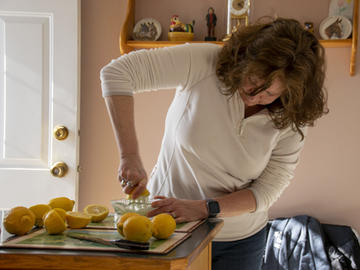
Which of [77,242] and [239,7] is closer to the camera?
[77,242]

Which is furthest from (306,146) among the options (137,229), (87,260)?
(87,260)

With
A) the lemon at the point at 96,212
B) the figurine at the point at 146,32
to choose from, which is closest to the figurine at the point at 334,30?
the figurine at the point at 146,32

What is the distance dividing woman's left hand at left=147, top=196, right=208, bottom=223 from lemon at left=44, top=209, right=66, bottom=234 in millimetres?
235

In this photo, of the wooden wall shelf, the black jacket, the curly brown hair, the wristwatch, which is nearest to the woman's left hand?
the wristwatch

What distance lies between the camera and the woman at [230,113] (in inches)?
44.9

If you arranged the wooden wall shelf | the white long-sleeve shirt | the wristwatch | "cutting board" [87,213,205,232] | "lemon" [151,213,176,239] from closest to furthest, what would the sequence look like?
1. "lemon" [151,213,176,239]
2. "cutting board" [87,213,205,232]
3. the wristwatch
4. the white long-sleeve shirt
5. the wooden wall shelf

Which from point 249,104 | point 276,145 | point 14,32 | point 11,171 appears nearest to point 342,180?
point 276,145

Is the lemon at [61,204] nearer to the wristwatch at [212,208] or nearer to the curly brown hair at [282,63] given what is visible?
the wristwatch at [212,208]

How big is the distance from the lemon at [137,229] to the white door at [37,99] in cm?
149

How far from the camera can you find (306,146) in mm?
2330

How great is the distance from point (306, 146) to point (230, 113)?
122cm

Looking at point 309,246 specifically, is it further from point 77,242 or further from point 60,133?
point 77,242

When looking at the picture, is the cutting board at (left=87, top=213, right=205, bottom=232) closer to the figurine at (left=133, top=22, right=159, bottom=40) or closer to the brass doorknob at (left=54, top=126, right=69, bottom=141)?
the brass doorknob at (left=54, top=126, right=69, bottom=141)

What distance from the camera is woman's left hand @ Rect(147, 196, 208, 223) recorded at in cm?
101
